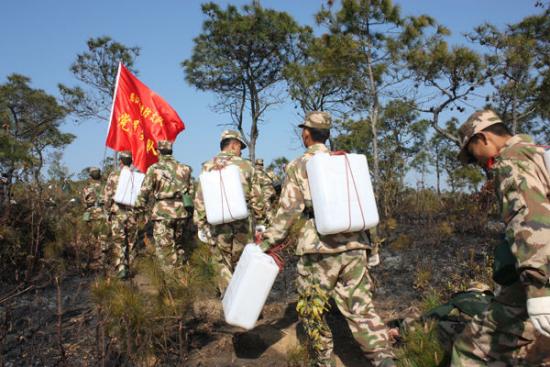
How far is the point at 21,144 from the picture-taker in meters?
6.47

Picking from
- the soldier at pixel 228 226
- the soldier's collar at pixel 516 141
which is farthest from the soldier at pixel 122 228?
the soldier's collar at pixel 516 141

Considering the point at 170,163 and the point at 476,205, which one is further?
the point at 476,205

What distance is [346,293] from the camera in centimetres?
274

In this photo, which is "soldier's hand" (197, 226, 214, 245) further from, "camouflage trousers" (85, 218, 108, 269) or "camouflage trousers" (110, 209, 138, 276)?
"camouflage trousers" (110, 209, 138, 276)

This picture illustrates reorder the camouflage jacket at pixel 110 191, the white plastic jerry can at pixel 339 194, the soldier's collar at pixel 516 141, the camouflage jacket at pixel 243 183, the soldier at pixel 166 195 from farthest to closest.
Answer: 1. the camouflage jacket at pixel 110 191
2. the soldier at pixel 166 195
3. the camouflage jacket at pixel 243 183
4. the white plastic jerry can at pixel 339 194
5. the soldier's collar at pixel 516 141

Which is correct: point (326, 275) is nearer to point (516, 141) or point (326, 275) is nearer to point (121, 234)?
point (516, 141)

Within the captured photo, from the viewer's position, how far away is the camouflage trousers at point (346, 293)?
2.63 m

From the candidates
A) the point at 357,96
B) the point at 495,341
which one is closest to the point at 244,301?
the point at 495,341

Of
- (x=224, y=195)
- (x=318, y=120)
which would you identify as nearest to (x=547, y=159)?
(x=318, y=120)

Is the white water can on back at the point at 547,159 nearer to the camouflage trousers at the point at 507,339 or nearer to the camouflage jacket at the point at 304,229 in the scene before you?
the camouflage trousers at the point at 507,339

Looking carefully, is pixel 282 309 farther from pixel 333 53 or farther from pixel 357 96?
pixel 357 96

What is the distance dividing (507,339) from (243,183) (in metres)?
2.79

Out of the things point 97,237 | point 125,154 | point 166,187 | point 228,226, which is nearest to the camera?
point 228,226

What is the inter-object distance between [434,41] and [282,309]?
6.43 meters
